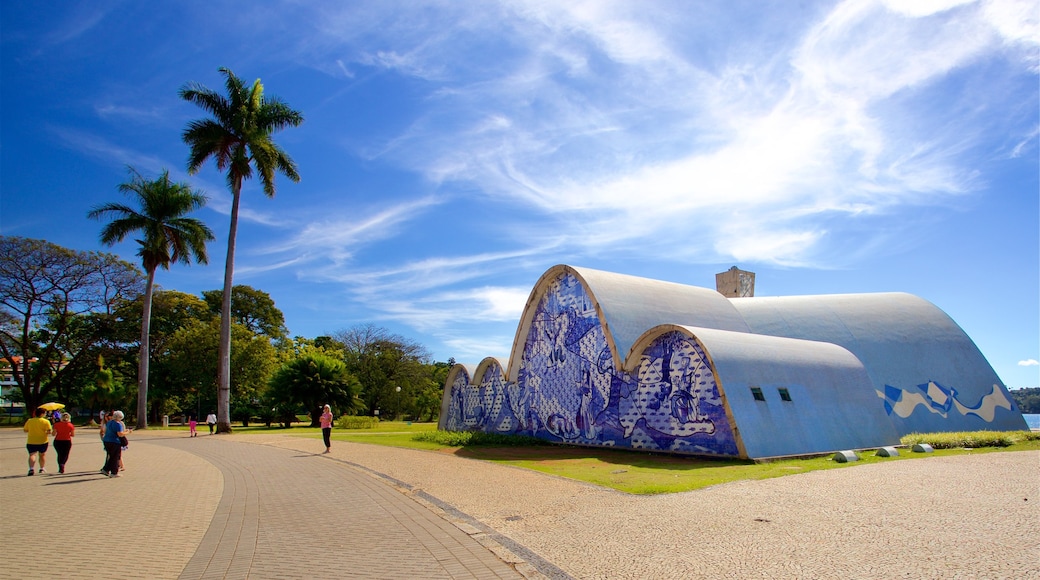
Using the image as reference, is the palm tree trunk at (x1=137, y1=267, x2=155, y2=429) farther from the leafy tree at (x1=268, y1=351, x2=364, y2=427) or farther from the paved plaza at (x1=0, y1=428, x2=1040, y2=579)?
the paved plaza at (x1=0, y1=428, x2=1040, y2=579)

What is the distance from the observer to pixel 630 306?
60.4 feet

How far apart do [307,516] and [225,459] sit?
9.17m

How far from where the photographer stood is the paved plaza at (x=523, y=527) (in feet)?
16.6

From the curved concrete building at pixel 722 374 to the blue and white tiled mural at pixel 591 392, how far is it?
0.04 metres

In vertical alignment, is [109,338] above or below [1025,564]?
above

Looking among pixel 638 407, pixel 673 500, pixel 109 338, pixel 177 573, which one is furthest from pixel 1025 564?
pixel 109 338

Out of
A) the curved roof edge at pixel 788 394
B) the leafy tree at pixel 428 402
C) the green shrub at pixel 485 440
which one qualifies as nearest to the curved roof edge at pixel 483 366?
the green shrub at pixel 485 440

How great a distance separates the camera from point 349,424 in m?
31.1

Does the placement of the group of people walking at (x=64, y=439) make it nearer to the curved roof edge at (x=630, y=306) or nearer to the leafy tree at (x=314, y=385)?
the curved roof edge at (x=630, y=306)

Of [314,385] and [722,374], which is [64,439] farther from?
[314,385]

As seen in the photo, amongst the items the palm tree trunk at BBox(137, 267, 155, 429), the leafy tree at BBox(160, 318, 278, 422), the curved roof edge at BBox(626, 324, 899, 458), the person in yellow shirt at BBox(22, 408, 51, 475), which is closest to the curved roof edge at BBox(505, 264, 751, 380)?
the curved roof edge at BBox(626, 324, 899, 458)

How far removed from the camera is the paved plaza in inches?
199

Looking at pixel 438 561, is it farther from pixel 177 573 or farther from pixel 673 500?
pixel 673 500

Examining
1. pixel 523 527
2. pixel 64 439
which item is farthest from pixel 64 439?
pixel 523 527
